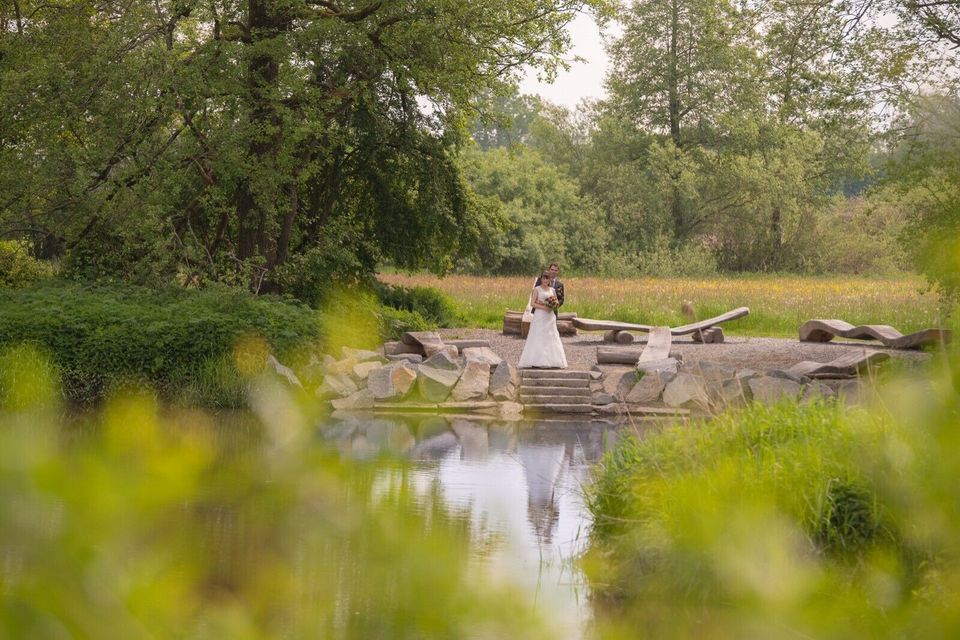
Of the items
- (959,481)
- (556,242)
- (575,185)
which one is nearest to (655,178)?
(575,185)

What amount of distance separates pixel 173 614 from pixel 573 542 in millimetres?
7478

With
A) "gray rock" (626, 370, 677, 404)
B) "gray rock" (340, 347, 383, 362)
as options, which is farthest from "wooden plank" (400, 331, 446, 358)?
"gray rock" (626, 370, 677, 404)

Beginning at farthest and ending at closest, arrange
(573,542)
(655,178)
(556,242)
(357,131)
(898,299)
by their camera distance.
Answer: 1. (655,178)
2. (556,242)
3. (898,299)
4. (357,131)
5. (573,542)

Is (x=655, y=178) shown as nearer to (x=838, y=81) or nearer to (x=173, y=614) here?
(x=838, y=81)

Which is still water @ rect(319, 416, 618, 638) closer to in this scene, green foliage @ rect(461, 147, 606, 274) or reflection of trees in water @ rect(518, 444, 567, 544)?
reflection of trees in water @ rect(518, 444, 567, 544)

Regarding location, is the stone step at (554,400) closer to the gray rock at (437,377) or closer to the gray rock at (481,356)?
the gray rock at (481,356)

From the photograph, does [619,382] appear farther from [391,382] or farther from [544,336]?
[391,382]

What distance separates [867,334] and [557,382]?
6312mm

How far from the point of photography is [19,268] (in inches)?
844

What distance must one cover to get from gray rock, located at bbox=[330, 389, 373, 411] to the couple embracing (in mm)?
2720

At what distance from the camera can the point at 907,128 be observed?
17688 mm

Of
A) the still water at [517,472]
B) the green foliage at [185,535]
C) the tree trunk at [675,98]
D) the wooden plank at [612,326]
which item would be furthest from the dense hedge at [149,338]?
the tree trunk at [675,98]

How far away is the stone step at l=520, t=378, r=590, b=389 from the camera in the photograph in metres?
17.2

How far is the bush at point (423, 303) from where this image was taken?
79.0 feet
